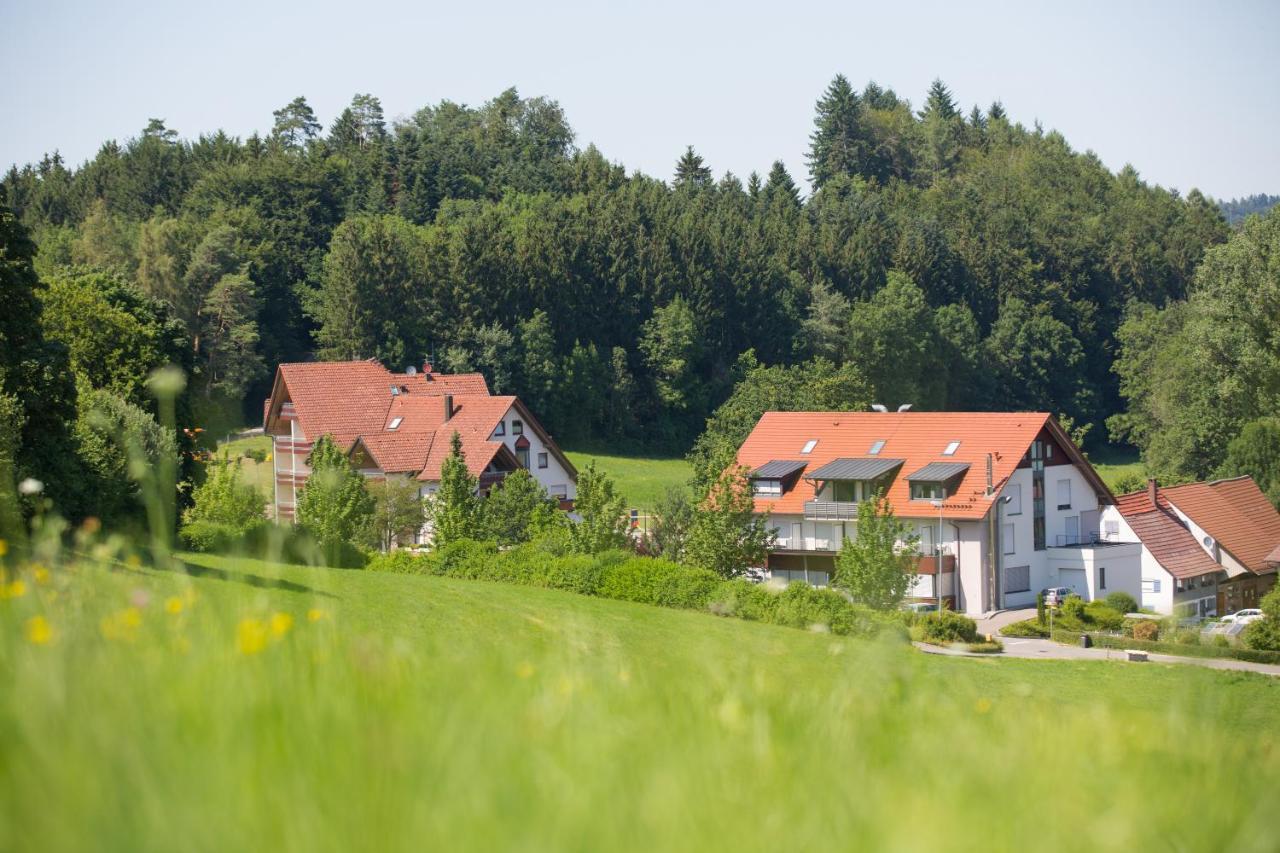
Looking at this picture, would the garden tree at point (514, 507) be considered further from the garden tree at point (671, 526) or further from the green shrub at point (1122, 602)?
the green shrub at point (1122, 602)

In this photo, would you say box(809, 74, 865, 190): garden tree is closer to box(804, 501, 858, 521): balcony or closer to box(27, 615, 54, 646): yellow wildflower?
box(804, 501, 858, 521): balcony

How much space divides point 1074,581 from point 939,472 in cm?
650

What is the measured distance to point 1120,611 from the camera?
44.9 metres

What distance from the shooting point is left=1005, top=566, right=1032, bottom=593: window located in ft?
159

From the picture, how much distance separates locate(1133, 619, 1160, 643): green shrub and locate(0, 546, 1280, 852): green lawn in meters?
35.2

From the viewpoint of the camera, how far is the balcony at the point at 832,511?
49312 millimetres

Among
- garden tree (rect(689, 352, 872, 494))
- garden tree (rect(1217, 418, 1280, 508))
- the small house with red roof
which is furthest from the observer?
garden tree (rect(689, 352, 872, 494))

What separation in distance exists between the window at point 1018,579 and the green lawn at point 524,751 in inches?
1759

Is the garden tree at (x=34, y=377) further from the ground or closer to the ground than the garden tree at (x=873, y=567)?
further from the ground

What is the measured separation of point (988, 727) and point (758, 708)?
2.96ft

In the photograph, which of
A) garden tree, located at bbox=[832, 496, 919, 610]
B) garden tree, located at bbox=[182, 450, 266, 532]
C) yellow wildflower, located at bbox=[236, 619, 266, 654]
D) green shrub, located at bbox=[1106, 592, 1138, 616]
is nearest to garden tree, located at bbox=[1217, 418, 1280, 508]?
green shrub, located at bbox=[1106, 592, 1138, 616]

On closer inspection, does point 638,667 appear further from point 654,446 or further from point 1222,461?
point 654,446

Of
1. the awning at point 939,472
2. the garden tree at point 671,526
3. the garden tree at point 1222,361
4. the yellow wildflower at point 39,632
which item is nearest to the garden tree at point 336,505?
the garden tree at point 671,526

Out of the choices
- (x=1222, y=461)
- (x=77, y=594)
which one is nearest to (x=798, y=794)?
(x=77, y=594)
